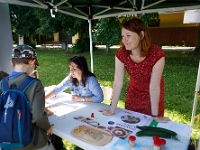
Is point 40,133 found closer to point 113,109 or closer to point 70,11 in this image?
point 113,109

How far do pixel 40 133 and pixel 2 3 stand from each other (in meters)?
1.74

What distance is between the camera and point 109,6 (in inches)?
106

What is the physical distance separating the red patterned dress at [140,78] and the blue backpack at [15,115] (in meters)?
0.91

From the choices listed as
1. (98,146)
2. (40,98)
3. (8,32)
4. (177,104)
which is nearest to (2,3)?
(8,32)

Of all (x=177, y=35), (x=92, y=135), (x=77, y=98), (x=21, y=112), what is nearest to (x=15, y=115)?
(x=21, y=112)

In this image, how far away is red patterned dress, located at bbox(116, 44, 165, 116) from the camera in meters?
1.57

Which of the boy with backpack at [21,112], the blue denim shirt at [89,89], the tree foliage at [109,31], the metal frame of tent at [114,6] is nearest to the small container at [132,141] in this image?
the boy with backpack at [21,112]

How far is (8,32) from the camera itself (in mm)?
2307

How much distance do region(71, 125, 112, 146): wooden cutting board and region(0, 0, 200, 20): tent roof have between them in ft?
5.53

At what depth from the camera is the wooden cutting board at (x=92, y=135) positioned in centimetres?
124

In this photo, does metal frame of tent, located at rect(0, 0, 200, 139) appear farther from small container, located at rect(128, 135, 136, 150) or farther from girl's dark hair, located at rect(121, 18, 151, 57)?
small container, located at rect(128, 135, 136, 150)

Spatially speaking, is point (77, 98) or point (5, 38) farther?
point (5, 38)

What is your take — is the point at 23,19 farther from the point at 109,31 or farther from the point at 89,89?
the point at 89,89

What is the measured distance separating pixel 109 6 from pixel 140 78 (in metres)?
1.48
